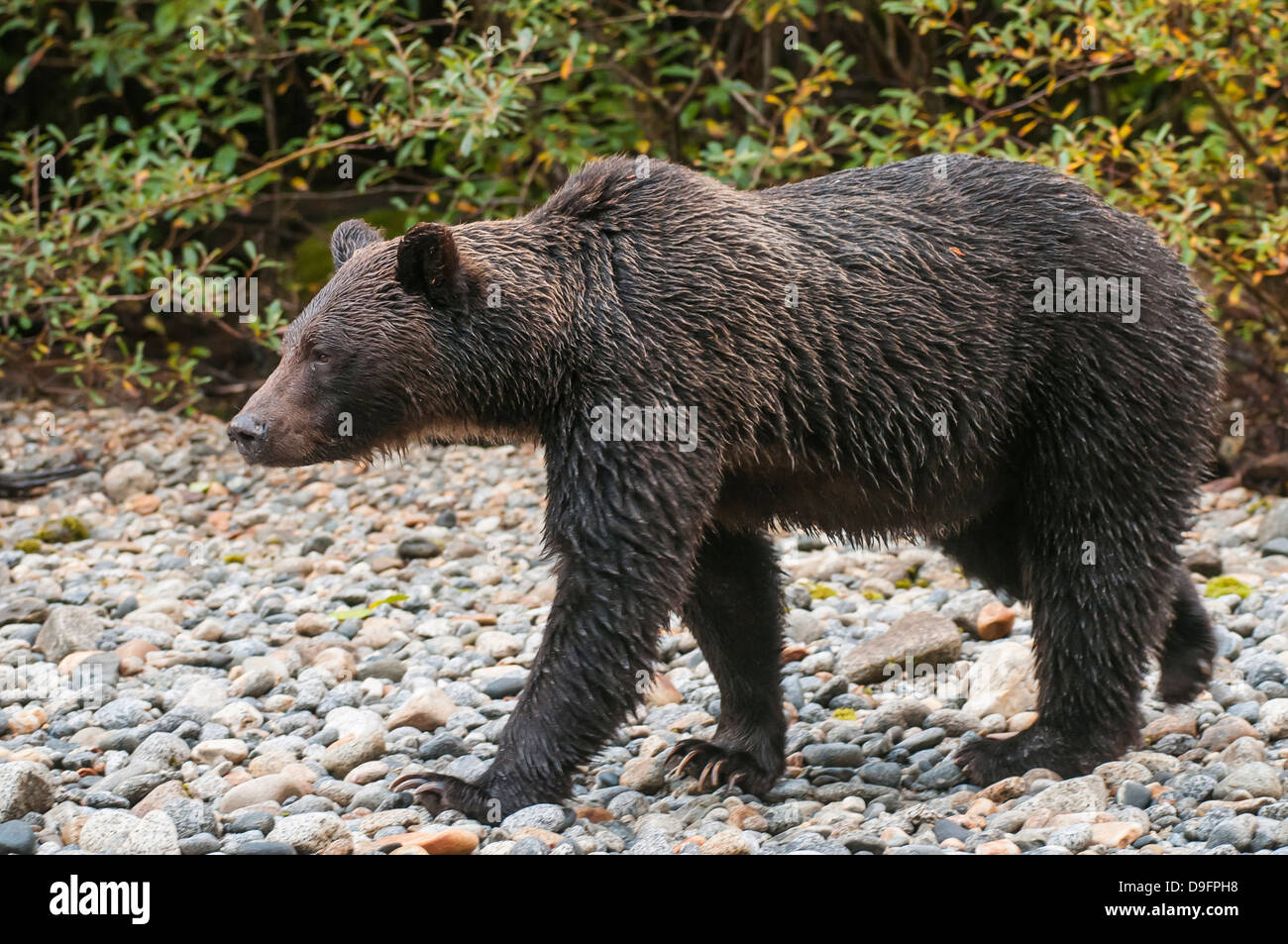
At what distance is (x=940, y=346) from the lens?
203 inches

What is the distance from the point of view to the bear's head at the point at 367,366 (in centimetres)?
502

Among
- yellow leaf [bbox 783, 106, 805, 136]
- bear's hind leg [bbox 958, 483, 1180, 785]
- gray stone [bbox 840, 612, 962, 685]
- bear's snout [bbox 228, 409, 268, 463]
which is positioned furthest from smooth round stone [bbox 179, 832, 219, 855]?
yellow leaf [bbox 783, 106, 805, 136]

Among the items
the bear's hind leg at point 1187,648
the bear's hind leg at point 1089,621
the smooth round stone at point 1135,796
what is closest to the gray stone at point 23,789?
the bear's hind leg at point 1089,621

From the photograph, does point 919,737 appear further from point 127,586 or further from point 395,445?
point 127,586

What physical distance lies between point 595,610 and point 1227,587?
13.2 feet

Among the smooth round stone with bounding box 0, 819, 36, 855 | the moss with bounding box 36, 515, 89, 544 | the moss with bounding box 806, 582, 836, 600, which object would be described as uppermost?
the smooth round stone with bounding box 0, 819, 36, 855

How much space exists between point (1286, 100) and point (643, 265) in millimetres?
7485

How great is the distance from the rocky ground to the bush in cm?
162

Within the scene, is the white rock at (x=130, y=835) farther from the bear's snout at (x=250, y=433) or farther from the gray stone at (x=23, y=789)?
the bear's snout at (x=250, y=433)

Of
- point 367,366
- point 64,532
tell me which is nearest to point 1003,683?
point 367,366

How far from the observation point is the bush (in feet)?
27.6

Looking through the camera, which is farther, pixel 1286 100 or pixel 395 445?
pixel 1286 100

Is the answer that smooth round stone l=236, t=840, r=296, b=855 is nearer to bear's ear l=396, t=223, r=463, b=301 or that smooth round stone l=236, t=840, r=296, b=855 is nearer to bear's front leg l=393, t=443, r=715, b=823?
bear's front leg l=393, t=443, r=715, b=823

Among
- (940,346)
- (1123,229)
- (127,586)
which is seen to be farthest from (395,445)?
(127,586)
